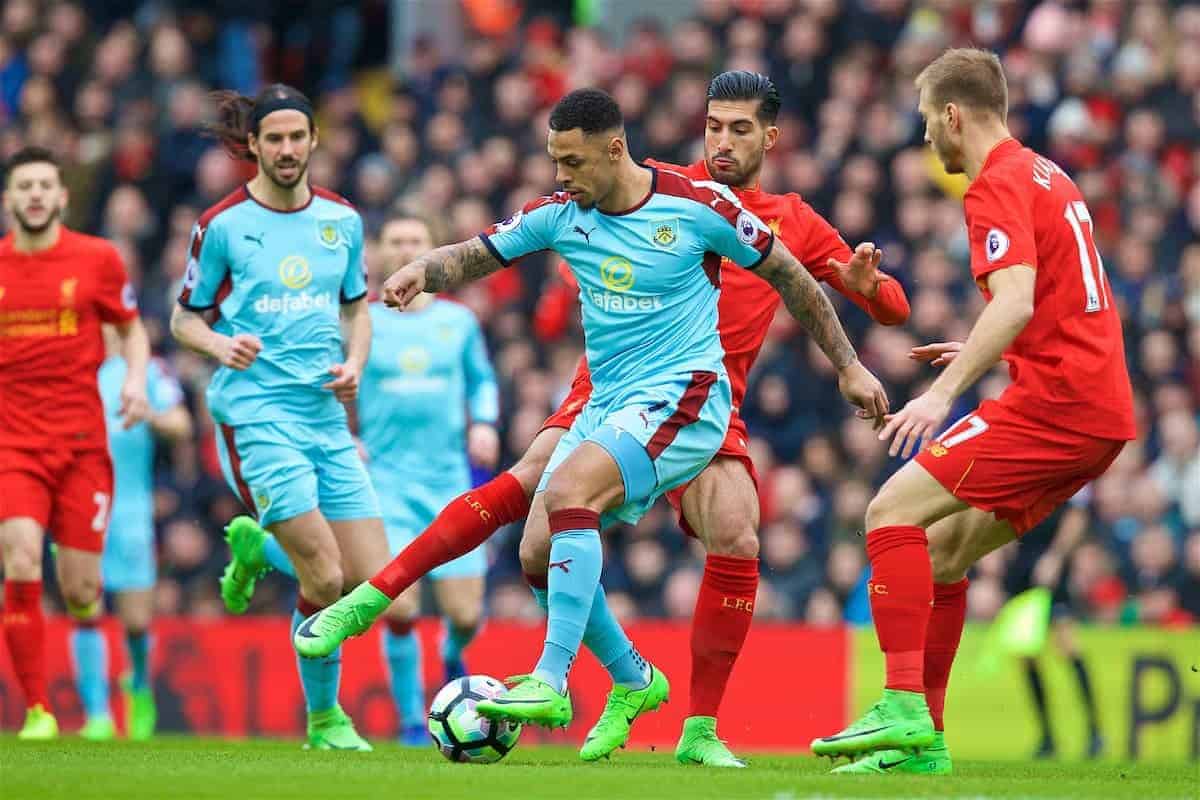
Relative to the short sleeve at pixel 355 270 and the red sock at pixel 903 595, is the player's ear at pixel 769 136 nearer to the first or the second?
the red sock at pixel 903 595

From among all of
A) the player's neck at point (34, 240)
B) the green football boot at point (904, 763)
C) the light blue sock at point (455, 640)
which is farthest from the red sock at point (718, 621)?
the player's neck at point (34, 240)

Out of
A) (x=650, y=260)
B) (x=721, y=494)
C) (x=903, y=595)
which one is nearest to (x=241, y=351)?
(x=650, y=260)

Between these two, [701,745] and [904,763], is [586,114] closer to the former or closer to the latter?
[701,745]

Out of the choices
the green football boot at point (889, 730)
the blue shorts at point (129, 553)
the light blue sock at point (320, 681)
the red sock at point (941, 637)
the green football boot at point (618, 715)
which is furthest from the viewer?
the blue shorts at point (129, 553)

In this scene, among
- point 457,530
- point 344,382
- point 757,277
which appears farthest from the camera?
point 344,382

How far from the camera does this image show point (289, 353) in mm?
10156

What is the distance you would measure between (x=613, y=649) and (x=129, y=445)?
20.6ft

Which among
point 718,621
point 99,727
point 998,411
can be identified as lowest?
point 99,727

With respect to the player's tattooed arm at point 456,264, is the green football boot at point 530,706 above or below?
below

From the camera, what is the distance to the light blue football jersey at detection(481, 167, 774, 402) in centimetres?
839

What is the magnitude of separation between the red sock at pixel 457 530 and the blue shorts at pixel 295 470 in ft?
4.72

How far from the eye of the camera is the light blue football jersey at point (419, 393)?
40.5 ft

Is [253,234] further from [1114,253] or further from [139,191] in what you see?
[139,191]

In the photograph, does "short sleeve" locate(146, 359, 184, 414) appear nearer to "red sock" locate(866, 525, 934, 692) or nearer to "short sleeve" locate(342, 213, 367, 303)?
"short sleeve" locate(342, 213, 367, 303)
